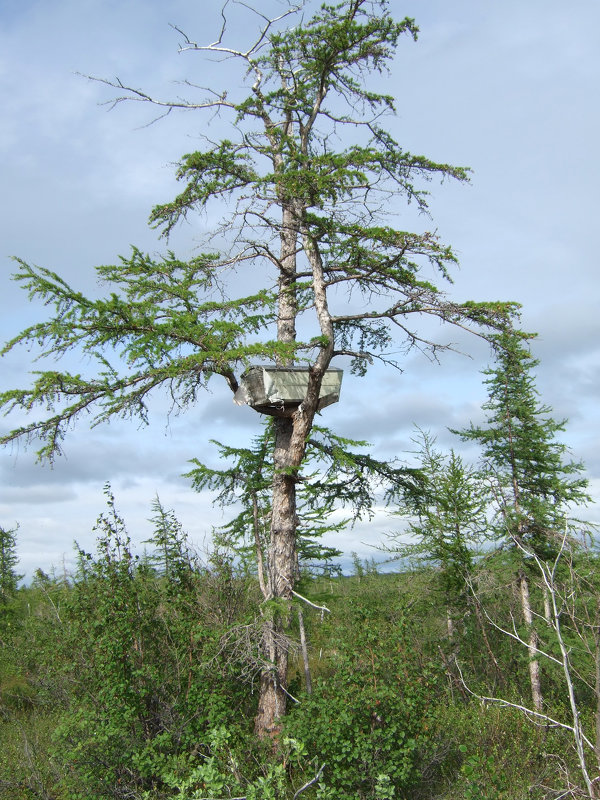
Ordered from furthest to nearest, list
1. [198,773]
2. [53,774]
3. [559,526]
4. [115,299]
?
[559,526] → [53,774] → [115,299] → [198,773]

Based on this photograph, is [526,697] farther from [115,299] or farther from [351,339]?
[115,299]

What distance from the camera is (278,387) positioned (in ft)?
29.2

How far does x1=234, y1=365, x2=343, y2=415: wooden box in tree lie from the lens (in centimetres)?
887

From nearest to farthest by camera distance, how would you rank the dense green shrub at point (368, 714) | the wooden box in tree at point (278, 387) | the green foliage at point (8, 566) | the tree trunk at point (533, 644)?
the dense green shrub at point (368, 714)
the wooden box in tree at point (278, 387)
the tree trunk at point (533, 644)
the green foliage at point (8, 566)

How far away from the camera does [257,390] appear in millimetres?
8922

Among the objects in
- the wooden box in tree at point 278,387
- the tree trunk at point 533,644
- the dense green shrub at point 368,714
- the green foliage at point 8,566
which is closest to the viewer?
the dense green shrub at point 368,714

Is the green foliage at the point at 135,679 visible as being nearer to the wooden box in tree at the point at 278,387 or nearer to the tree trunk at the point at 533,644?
the wooden box in tree at the point at 278,387

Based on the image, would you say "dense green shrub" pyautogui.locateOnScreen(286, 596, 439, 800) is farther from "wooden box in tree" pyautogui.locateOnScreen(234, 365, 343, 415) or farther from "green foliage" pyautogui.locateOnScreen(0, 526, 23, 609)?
"green foliage" pyautogui.locateOnScreen(0, 526, 23, 609)

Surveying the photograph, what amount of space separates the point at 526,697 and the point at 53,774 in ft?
34.8

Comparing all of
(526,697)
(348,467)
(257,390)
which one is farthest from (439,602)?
(257,390)

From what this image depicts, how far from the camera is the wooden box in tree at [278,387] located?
8.87 metres

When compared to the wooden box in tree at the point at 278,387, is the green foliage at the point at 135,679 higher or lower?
lower

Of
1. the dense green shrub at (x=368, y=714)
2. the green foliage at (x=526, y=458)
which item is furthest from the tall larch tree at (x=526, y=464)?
the dense green shrub at (x=368, y=714)

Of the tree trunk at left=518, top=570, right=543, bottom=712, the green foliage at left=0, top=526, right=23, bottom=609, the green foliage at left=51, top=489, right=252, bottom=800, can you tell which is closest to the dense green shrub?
the green foliage at left=51, top=489, right=252, bottom=800
